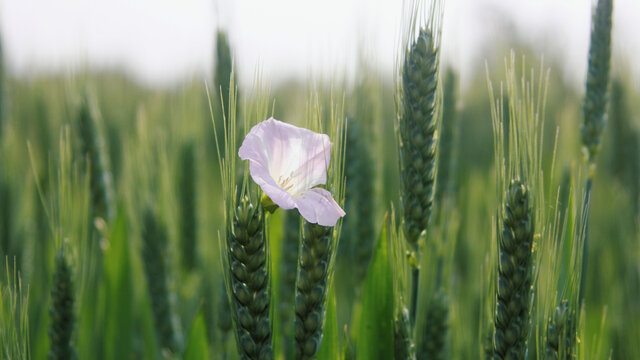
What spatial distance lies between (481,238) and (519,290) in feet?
4.98

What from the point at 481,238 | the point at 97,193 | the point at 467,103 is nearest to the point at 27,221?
the point at 97,193

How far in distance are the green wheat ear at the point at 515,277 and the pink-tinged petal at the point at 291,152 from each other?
1.38 ft

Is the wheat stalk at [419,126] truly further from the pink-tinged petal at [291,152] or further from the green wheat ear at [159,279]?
the green wheat ear at [159,279]

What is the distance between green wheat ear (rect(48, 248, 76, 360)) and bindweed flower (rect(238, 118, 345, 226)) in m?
0.69

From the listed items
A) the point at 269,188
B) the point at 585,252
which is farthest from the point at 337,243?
the point at 585,252

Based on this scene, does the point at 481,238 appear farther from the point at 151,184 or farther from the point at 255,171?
the point at 255,171

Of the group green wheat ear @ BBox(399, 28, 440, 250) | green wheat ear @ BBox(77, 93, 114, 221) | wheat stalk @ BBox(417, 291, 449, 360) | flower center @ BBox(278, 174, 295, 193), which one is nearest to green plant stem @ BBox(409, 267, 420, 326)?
green wheat ear @ BBox(399, 28, 440, 250)

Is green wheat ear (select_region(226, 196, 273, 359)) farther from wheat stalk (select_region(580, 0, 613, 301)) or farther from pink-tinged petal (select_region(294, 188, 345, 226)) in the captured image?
wheat stalk (select_region(580, 0, 613, 301))

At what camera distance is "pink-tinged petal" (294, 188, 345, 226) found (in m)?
0.98

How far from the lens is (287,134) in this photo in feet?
3.80

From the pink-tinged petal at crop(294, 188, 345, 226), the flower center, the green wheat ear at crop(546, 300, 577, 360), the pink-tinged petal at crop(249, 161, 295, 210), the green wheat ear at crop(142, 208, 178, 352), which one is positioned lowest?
the green wheat ear at crop(142, 208, 178, 352)

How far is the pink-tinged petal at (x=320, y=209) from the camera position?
98 cm

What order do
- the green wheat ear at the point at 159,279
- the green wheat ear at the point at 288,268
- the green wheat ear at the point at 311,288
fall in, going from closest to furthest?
1. the green wheat ear at the point at 311,288
2. the green wheat ear at the point at 288,268
3. the green wheat ear at the point at 159,279

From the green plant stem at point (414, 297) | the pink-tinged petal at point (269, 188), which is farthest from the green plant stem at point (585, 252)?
the pink-tinged petal at point (269, 188)
